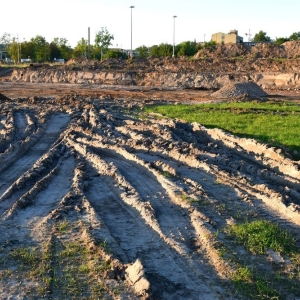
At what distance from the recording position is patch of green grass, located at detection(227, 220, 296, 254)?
6711 millimetres

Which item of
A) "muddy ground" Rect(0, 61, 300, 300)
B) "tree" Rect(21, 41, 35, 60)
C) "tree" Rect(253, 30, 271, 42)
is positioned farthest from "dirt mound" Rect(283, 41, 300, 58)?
"tree" Rect(21, 41, 35, 60)

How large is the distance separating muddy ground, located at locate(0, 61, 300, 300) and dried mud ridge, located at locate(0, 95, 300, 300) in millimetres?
21

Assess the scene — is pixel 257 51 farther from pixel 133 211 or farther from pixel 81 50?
pixel 133 211

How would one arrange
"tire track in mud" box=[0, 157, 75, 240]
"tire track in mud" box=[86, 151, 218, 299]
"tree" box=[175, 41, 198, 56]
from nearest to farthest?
1. "tire track in mud" box=[86, 151, 218, 299]
2. "tire track in mud" box=[0, 157, 75, 240]
3. "tree" box=[175, 41, 198, 56]

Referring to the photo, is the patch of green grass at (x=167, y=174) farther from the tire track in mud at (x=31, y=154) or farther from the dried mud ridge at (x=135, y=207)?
the tire track in mud at (x=31, y=154)

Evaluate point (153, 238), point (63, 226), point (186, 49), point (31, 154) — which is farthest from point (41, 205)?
point (186, 49)

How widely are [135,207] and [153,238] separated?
4.40 feet

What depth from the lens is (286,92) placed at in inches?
1476

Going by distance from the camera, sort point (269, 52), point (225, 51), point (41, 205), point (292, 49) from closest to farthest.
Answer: point (41, 205)
point (292, 49)
point (269, 52)
point (225, 51)

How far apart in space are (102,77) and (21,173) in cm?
3606

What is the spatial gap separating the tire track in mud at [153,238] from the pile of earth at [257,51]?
4760 centimetres

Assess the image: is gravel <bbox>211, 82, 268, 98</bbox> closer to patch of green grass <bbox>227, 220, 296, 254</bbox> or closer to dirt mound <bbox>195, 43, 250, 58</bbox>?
patch of green grass <bbox>227, 220, 296, 254</bbox>

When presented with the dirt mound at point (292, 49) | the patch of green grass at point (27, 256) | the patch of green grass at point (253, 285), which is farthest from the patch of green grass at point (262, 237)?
the dirt mound at point (292, 49)

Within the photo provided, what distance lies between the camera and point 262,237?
6.94 m
